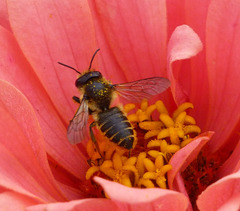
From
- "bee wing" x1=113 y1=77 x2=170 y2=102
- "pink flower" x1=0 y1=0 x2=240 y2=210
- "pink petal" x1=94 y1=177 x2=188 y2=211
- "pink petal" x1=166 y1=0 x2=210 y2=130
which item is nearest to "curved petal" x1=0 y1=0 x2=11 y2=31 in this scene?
"pink flower" x1=0 y1=0 x2=240 y2=210

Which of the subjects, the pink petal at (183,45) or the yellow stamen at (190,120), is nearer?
the pink petal at (183,45)

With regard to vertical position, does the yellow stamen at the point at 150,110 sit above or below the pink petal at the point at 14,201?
below

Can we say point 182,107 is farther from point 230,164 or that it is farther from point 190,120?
point 230,164

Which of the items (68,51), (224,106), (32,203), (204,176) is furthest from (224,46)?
(32,203)

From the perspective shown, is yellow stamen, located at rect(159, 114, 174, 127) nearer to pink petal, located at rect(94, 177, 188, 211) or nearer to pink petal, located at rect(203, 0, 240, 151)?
pink petal, located at rect(203, 0, 240, 151)

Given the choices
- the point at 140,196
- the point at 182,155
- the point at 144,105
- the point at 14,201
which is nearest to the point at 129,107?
the point at 144,105

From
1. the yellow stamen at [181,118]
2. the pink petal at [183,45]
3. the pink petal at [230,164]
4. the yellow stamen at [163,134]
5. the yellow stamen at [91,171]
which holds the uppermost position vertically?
the pink petal at [183,45]

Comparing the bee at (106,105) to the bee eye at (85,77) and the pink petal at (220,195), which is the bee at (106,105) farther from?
the pink petal at (220,195)

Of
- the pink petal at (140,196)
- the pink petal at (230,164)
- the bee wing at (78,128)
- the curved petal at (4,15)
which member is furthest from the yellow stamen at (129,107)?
the pink petal at (140,196)
